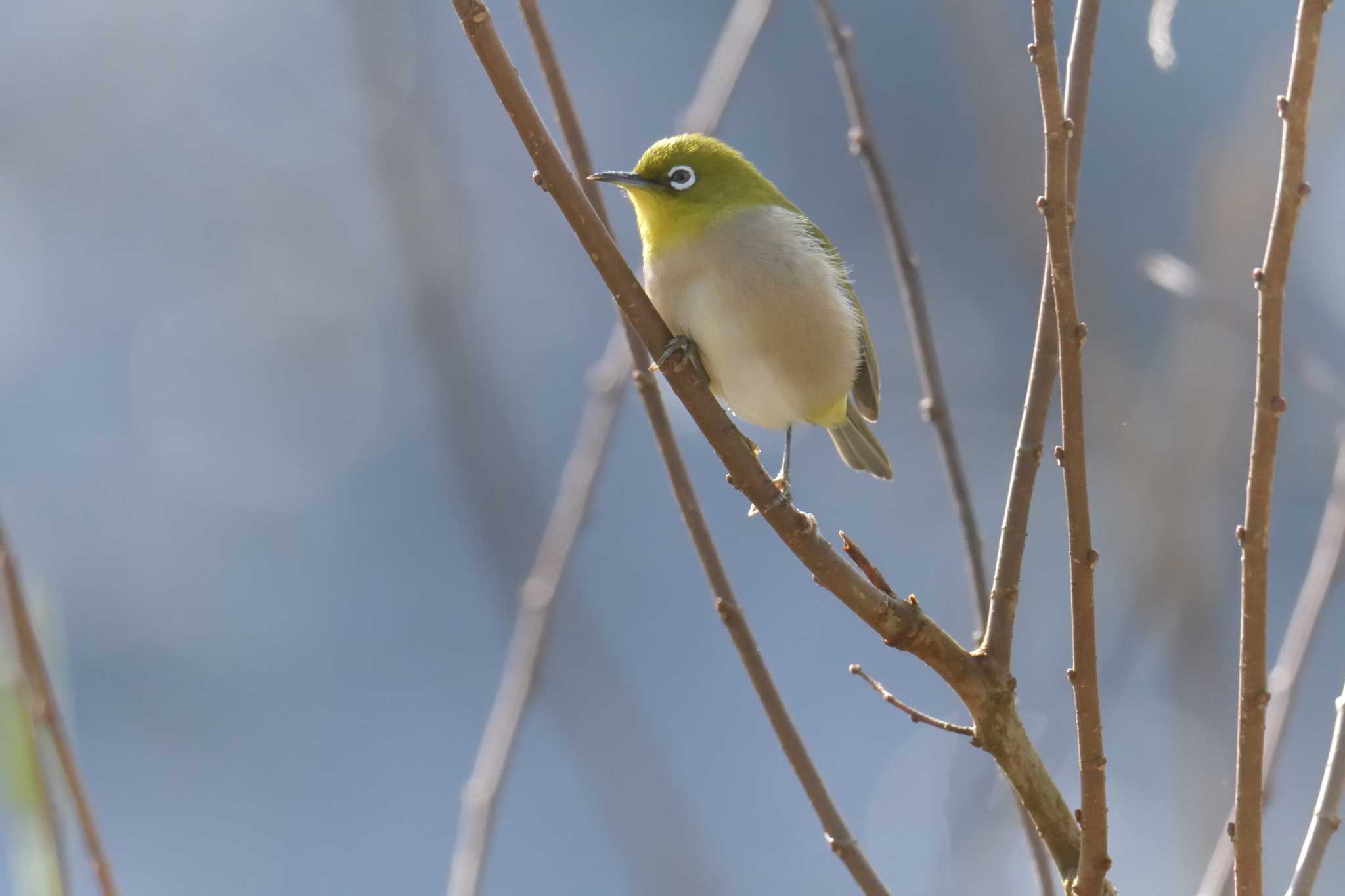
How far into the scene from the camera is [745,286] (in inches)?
109

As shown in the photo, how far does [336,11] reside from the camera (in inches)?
271

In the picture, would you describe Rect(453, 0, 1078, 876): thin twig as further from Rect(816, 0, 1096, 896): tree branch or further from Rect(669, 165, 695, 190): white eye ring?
Rect(669, 165, 695, 190): white eye ring

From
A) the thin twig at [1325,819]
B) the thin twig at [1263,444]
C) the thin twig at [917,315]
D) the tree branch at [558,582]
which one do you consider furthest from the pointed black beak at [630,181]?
the thin twig at [1325,819]

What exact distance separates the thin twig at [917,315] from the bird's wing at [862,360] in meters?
0.74

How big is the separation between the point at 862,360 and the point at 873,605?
1.53m

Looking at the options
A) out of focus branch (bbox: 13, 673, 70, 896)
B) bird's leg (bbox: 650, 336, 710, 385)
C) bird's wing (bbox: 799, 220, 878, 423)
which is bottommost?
out of focus branch (bbox: 13, 673, 70, 896)

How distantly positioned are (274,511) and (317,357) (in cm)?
76

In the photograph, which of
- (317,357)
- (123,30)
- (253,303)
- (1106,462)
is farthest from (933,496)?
(123,30)

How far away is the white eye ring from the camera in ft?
9.84

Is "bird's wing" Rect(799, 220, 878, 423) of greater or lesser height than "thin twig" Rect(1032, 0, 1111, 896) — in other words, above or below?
above

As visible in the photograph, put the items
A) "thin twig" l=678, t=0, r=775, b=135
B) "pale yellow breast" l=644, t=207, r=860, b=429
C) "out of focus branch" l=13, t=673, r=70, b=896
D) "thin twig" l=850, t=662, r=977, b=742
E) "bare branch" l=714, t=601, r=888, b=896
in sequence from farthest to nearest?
"pale yellow breast" l=644, t=207, r=860, b=429
"thin twig" l=678, t=0, r=775, b=135
"bare branch" l=714, t=601, r=888, b=896
"thin twig" l=850, t=662, r=977, b=742
"out of focus branch" l=13, t=673, r=70, b=896

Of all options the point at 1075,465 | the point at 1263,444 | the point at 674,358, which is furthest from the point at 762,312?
the point at 1263,444

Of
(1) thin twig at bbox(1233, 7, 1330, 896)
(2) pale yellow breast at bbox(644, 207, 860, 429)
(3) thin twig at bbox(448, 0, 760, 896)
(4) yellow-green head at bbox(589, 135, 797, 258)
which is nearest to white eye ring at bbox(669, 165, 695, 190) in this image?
(4) yellow-green head at bbox(589, 135, 797, 258)

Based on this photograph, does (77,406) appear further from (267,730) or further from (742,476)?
(742,476)
